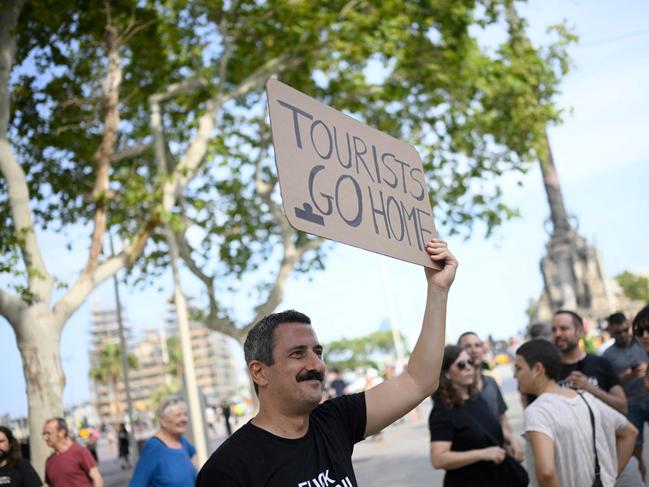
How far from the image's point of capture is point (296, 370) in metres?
3.37

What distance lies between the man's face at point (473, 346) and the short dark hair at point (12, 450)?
133 inches

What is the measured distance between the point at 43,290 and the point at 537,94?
11622 millimetres

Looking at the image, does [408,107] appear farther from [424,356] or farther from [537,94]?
[424,356]

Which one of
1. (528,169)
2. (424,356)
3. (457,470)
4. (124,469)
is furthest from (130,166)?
(424,356)

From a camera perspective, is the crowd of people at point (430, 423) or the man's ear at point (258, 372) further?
the man's ear at point (258, 372)

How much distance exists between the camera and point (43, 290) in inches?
530

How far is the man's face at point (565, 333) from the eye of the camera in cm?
679

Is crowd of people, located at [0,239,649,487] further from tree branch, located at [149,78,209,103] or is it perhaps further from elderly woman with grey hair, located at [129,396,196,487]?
tree branch, located at [149,78,209,103]

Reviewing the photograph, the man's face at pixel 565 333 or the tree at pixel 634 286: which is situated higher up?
the tree at pixel 634 286

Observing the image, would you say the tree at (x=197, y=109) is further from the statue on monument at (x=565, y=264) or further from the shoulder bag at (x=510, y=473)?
the statue on monument at (x=565, y=264)

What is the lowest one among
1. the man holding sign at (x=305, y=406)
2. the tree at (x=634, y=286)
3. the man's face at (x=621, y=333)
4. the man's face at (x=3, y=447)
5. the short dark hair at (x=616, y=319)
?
the man holding sign at (x=305, y=406)

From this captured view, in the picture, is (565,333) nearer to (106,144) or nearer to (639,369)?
(639,369)

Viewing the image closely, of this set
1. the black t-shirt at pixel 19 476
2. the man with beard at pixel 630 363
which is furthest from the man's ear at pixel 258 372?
the man with beard at pixel 630 363

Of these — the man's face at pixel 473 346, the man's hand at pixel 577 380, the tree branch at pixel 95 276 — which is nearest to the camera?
the man's hand at pixel 577 380
